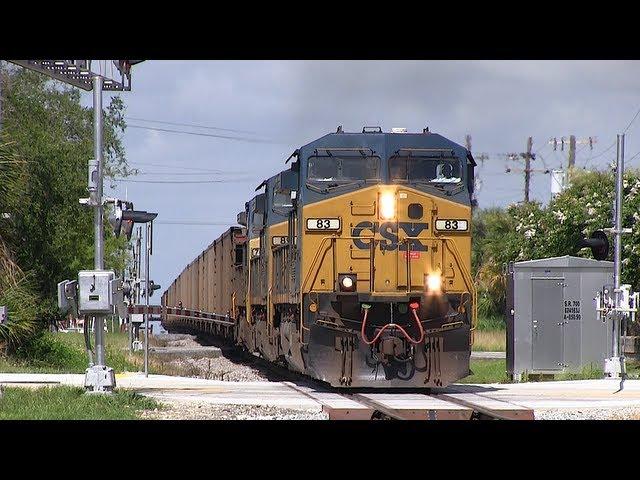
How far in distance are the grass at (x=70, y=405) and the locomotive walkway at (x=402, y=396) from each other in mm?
1198

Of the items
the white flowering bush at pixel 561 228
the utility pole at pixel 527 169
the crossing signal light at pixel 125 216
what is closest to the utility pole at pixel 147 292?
the crossing signal light at pixel 125 216

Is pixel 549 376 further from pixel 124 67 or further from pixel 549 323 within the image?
pixel 124 67

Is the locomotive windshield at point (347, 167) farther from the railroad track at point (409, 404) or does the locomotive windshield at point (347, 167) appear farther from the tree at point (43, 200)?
the tree at point (43, 200)

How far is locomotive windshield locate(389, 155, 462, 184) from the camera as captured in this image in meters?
18.7

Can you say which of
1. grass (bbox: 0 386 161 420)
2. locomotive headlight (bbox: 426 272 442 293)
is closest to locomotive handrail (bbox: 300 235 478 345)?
locomotive headlight (bbox: 426 272 442 293)

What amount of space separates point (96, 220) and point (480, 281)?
39.9 meters

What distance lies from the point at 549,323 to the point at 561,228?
19.7 metres

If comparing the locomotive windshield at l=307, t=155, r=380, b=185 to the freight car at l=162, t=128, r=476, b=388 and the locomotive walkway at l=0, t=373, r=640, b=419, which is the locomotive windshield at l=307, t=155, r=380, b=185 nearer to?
the freight car at l=162, t=128, r=476, b=388

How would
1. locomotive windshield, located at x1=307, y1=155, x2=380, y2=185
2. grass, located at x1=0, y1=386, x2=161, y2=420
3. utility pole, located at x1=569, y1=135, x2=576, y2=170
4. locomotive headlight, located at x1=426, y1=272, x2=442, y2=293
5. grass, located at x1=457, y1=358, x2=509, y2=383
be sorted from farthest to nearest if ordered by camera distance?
utility pole, located at x1=569, y1=135, x2=576, y2=170
grass, located at x1=457, y1=358, x2=509, y2=383
locomotive windshield, located at x1=307, y1=155, x2=380, y2=185
locomotive headlight, located at x1=426, y1=272, x2=442, y2=293
grass, located at x1=0, y1=386, x2=161, y2=420

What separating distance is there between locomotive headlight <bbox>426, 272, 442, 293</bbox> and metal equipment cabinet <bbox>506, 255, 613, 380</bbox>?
21.9 ft

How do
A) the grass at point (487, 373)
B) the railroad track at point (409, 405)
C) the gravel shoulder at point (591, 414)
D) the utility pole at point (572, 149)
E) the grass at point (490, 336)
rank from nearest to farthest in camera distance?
1. the railroad track at point (409, 405)
2. the gravel shoulder at point (591, 414)
3. the grass at point (487, 373)
4. the grass at point (490, 336)
5. the utility pole at point (572, 149)

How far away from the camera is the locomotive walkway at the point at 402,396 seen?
15.0 m

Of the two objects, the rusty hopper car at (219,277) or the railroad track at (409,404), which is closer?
the railroad track at (409,404)
